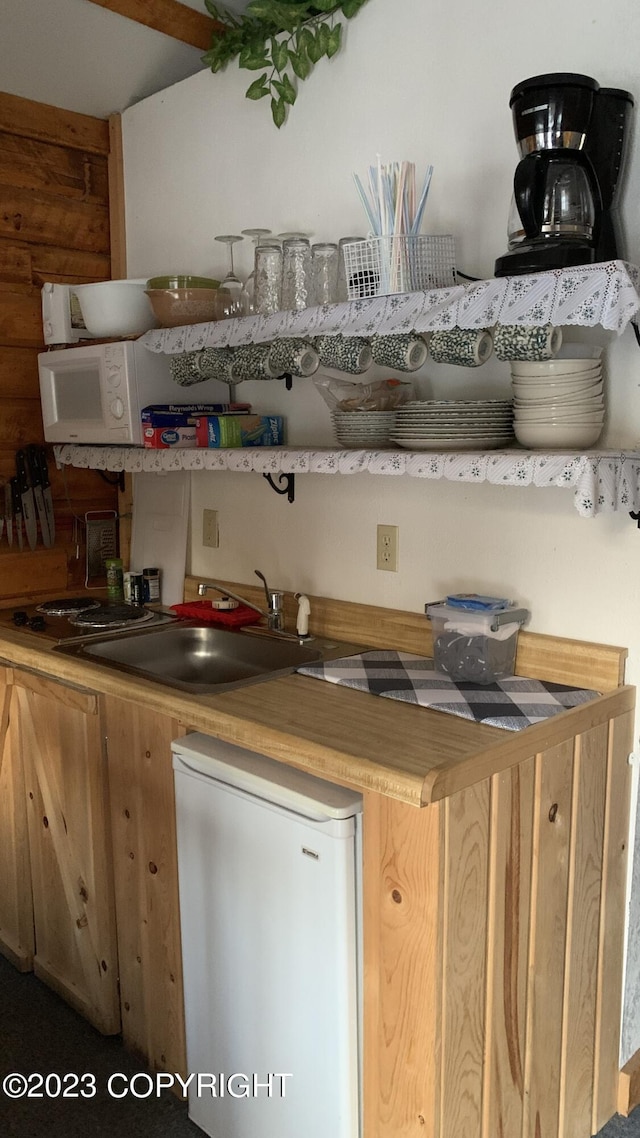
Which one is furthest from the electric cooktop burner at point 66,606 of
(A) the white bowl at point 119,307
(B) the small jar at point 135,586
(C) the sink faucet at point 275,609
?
(A) the white bowl at point 119,307

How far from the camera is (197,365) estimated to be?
2188 mm

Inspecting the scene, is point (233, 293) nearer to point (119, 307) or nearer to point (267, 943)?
point (119, 307)

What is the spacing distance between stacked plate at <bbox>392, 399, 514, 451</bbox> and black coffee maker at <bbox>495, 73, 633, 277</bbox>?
262mm

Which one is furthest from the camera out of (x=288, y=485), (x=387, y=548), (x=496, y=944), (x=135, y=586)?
(x=135, y=586)

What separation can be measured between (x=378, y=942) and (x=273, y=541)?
124cm

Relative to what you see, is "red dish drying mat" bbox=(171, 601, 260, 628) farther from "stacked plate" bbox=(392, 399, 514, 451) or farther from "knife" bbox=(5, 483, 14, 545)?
"stacked plate" bbox=(392, 399, 514, 451)

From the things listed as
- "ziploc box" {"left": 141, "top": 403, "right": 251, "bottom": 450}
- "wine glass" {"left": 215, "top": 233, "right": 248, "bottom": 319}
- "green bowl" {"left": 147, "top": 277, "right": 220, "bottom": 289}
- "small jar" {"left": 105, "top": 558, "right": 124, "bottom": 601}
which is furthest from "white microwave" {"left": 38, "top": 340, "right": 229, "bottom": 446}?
"small jar" {"left": 105, "top": 558, "right": 124, "bottom": 601}

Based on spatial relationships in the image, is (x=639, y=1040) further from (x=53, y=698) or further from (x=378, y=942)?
(x=53, y=698)

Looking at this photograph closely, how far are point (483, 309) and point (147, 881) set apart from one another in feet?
4.36

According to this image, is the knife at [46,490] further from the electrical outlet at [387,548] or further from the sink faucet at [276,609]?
the electrical outlet at [387,548]

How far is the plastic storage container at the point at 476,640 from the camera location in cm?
178

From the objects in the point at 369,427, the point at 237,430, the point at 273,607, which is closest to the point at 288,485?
the point at 237,430

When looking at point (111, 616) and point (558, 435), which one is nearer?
point (558, 435)

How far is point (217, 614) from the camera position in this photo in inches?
94.3
